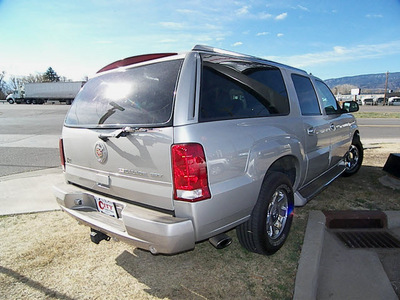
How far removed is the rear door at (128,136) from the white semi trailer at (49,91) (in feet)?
156

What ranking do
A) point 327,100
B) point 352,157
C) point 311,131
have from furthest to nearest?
1. point 352,157
2. point 327,100
3. point 311,131

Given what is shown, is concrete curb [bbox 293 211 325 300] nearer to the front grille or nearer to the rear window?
the front grille

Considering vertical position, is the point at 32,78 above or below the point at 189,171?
above

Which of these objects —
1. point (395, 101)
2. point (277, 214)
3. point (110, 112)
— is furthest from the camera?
point (395, 101)

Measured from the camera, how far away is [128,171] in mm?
2180

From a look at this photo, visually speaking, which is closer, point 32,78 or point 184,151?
point 184,151

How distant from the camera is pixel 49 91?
1863 inches

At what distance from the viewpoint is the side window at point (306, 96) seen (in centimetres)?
343

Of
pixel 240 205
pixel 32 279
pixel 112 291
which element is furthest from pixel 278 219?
pixel 32 279

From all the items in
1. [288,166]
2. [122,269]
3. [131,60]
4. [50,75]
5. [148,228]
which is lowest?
[122,269]

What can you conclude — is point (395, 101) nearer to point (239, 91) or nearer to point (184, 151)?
point (239, 91)

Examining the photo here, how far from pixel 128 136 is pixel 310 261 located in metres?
2.06

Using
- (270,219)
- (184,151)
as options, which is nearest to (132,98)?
(184,151)

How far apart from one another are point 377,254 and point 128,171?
113 inches
